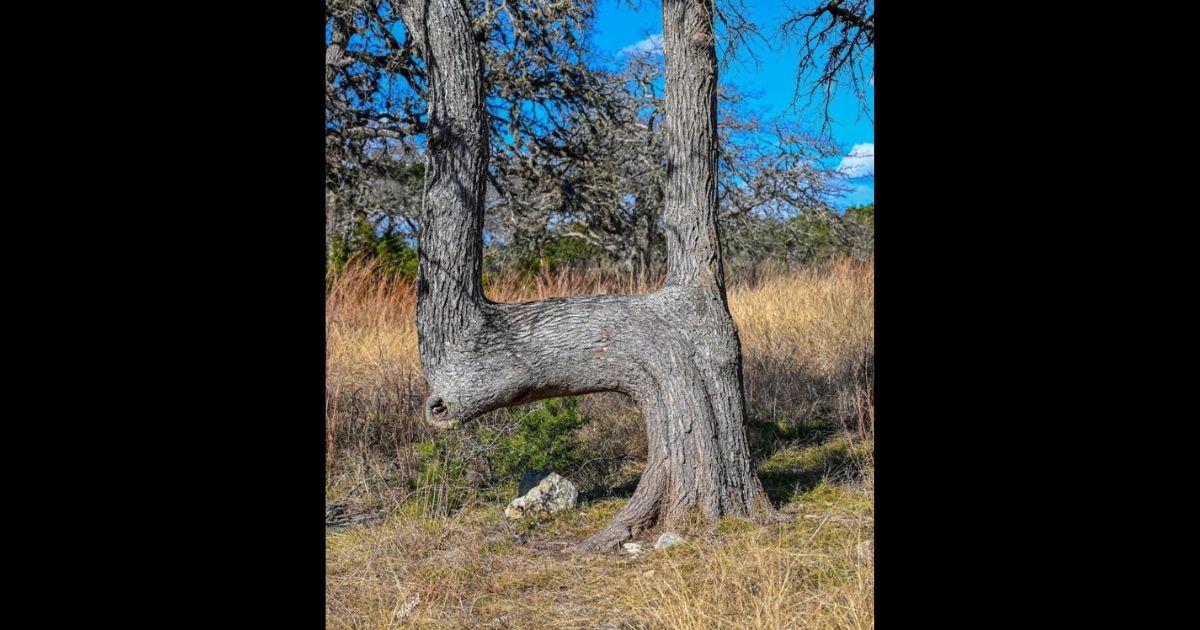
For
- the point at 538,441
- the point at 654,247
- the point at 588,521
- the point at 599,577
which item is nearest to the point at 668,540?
the point at 599,577

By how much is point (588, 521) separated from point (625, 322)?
116 centimetres

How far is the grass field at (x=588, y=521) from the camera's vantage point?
296 cm

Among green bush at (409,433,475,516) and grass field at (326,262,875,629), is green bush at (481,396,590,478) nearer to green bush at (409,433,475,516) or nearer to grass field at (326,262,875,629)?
grass field at (326,262,875,629)

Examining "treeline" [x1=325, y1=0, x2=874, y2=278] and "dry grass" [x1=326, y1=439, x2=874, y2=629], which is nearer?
"dry grass" [x1=326, y1=439, x2=874, y2=629]

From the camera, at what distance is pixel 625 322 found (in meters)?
3.90

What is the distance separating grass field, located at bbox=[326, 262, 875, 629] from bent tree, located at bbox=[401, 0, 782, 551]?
29 centimetres

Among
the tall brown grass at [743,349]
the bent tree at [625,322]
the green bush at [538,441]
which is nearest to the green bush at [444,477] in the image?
the green bush at [538,441]

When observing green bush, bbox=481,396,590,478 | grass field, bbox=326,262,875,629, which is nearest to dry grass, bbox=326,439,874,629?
grass field, bbox=326,262,875,629

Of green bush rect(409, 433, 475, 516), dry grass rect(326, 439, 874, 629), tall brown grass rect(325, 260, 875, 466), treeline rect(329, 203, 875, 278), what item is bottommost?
dry grass rect(326, 439, 874, 629)

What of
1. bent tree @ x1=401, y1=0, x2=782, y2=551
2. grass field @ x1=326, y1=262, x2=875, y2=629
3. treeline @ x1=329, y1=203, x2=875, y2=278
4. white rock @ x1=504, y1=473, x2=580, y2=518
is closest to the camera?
grass field @ x1=326, y1=262, x2=875, y2=629

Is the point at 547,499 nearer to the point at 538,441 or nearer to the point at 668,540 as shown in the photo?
the point at 538,441

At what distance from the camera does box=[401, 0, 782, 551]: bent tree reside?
3570 millimetres

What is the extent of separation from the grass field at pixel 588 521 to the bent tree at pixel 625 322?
0.29 metres

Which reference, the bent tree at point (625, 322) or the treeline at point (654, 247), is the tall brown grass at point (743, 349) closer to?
the treeline at point (654, 247)
